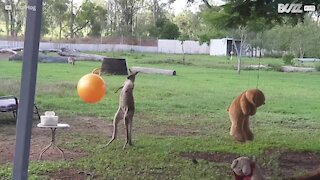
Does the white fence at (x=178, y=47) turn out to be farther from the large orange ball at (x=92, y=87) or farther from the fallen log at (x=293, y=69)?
the large orange ball at (x=92, y=87)

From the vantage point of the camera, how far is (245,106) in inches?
267

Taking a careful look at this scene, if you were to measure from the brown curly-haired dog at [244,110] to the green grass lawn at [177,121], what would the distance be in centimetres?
15

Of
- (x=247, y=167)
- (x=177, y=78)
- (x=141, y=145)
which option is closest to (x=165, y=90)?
(x=177, y=78)

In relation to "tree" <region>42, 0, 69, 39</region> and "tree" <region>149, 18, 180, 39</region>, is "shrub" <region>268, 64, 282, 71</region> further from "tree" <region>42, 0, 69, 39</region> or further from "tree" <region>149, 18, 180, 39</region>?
"tree" <region>42, 0, 69, 39</region>

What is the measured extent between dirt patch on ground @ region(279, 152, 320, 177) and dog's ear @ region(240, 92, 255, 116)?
0.69 metres

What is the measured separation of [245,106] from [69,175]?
98.4 inches

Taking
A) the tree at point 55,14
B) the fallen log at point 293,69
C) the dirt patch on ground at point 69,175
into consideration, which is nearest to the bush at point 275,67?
the fallen log at point 293,69

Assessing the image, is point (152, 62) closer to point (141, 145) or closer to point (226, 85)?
point (226, 85)

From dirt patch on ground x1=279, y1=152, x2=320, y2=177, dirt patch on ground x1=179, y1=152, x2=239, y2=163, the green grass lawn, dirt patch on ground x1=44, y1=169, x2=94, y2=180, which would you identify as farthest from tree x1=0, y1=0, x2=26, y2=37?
dirt patch on ground x1=279, y1=152, x2=320, y2=177

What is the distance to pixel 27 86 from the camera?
2.48 metres

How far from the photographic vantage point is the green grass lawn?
577 cm

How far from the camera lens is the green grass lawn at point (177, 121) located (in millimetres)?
5766

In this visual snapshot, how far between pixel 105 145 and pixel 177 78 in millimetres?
11144

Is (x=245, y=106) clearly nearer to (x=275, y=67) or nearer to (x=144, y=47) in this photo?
(x=275, y=67)
